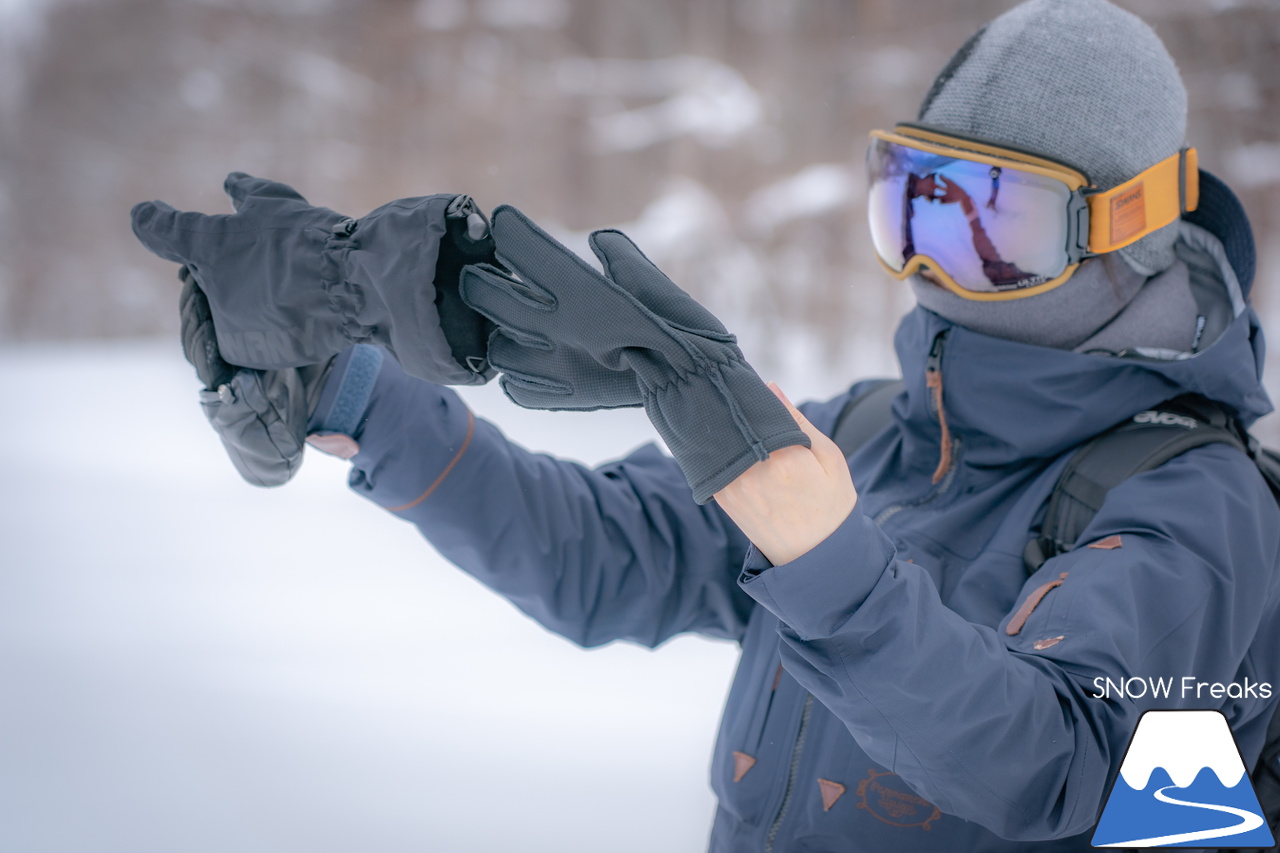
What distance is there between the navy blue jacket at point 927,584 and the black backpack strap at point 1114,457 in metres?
0.02

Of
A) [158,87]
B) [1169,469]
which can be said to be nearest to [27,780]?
[1169,469]

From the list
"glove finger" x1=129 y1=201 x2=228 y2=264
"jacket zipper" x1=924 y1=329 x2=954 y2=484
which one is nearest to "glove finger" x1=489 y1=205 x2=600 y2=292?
"glove finger" x1=129 y1=201 x2=228 y2=264

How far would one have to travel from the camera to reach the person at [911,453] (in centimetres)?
61

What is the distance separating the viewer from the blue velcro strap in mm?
1004

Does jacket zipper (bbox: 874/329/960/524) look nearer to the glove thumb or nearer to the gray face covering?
the gray face covering

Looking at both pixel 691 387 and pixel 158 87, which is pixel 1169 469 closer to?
pixel 691 387

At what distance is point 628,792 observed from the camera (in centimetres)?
182

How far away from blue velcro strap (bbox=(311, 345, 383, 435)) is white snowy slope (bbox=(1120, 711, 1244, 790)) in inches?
32.9

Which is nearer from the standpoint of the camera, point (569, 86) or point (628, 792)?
point (628, 792)

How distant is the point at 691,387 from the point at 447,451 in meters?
0.50

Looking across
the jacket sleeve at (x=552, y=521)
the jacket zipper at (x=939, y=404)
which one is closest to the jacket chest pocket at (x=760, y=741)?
the jacket sleeve at (x=552, y=521)

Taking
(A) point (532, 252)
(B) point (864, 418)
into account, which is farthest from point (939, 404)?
(A) point (532, 252)

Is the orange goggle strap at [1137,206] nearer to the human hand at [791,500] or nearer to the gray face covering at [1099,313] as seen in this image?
the gray face covering at [1099,313]

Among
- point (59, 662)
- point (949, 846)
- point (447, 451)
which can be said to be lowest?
point (59, 662)
